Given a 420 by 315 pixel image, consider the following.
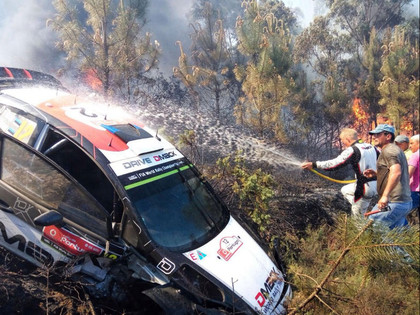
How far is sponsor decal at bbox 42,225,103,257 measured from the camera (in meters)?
3.27

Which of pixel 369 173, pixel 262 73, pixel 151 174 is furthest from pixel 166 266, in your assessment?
pixel 262 73

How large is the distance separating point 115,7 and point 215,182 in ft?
26.5

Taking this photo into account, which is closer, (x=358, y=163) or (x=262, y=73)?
(x=358, y=163)

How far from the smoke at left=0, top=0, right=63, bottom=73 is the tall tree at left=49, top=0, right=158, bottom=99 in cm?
721

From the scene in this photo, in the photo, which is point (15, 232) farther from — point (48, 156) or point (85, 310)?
point (85, 310)

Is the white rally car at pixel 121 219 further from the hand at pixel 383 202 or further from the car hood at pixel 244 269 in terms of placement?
the hand at pixel 383 202

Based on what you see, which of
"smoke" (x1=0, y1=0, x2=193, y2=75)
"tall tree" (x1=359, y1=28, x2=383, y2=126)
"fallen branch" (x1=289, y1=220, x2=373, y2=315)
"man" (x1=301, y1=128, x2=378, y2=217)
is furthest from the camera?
"smoke" (x1=0, y1=0, x2=193, y2=75)

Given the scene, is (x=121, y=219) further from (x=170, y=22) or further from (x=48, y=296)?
(x=170, y=22)

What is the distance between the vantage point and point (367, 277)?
2.70m

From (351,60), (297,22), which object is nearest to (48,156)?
(351,60)

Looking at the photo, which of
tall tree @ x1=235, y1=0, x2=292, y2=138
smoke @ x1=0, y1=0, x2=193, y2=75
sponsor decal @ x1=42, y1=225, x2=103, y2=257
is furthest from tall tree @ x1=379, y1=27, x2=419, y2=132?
sponsor decal @ x1=42, y1=225, x2=103, y2=257

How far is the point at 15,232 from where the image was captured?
11.4 ft

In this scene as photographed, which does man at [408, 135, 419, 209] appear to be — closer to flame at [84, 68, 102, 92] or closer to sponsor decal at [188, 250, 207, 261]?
sponsor decal at [188, 250, 207, 261]

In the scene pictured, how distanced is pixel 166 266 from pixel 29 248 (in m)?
1.51
